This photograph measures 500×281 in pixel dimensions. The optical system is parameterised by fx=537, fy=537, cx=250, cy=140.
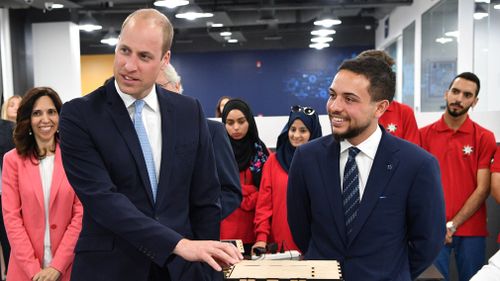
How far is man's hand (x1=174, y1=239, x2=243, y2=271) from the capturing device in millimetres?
1315

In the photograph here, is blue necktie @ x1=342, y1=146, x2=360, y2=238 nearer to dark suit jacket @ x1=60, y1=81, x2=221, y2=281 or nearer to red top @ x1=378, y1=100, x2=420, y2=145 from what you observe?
dark suit jacket @ x1=60, y1=81, x2=221, y2=281

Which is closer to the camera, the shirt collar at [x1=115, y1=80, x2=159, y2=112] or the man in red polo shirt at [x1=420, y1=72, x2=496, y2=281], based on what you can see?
the shirt collar at [x1=115, y1=80, x2=159, y2=112]

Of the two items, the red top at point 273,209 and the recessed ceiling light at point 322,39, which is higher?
the recessed ceiling light at point 322,39

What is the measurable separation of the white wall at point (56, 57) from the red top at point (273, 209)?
20.0 ft

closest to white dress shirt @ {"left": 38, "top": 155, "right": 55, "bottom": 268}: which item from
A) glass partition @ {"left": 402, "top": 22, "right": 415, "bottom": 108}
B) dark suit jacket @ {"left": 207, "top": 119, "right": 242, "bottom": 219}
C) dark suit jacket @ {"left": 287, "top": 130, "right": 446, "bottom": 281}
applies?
dark suit jacket @ {"left": 207, "top": 119, "right": 242, "bottom": 219}

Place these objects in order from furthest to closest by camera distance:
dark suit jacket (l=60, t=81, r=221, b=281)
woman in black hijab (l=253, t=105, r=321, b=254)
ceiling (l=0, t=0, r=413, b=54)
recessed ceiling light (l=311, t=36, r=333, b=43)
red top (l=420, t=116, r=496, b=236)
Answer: recessed ceiling light (l=311, t=36, r=333, b=43), ceiling (l=0, t=0, r=413, b=54), red top (l=420, t=116, r=496, b=236), woman in black hijab (l=253, t=105, r=321, b=254), dark suit jacket (l=60, t=81, r=221, b=281)

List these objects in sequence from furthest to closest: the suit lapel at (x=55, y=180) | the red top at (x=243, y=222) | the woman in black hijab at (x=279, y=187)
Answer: the red top at (x=243, y=222) → the woman in black hijab at (x=279, y=187) → the suit lapel at (x=55, y=180)

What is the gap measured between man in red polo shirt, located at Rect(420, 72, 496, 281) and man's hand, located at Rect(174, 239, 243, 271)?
2631mm

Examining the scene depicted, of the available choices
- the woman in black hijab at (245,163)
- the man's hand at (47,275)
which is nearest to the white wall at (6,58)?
the woman in black hijab at (245,163)

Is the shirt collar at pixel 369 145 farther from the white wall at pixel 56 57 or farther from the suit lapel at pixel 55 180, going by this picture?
the white wall at pixel 56 57

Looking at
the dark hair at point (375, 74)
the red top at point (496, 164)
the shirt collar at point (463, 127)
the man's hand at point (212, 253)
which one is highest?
the dark hair at point (375, 74)

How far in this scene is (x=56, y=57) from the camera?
864 cm

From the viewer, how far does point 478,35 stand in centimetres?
638

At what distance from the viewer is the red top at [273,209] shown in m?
3.24
